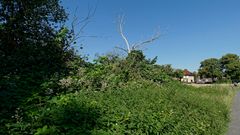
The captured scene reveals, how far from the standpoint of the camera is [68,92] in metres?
11.1

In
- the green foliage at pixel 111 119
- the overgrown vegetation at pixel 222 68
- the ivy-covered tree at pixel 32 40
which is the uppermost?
the overgrown vegetation at pixel 222 68

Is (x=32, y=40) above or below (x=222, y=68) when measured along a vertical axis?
below

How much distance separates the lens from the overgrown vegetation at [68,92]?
727cm

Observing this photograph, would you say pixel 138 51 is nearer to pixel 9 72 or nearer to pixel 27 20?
pixel 27 20

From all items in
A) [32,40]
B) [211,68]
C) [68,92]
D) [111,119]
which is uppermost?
[211,68]

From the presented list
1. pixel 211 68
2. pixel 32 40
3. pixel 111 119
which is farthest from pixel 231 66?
pixel 111 119

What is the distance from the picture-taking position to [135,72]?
19.0 m

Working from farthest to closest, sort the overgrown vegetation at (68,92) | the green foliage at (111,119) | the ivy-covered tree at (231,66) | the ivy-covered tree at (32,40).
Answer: the ivy-covered tree at (231,66)
the ivy-covered tree at (32,40)
the overgrown vegetation at (68,92)
the green foliage at (111,119)

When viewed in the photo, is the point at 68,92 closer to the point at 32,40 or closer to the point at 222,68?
the point at 32,40

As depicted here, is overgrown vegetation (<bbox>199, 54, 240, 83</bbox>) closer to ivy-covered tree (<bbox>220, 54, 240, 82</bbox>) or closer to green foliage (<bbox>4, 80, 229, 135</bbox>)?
ivy-covered tree (<bbox>220, 54, 240, 82</bbox>)

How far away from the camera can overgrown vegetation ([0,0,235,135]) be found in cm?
727

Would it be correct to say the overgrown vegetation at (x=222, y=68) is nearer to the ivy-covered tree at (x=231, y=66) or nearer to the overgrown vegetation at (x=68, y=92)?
the ivy-covered tree at (x=231, y=66)

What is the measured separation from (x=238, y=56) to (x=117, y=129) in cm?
12254

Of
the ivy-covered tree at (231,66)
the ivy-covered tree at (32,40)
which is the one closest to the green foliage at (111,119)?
the ivy-covered tree at (32,40)
